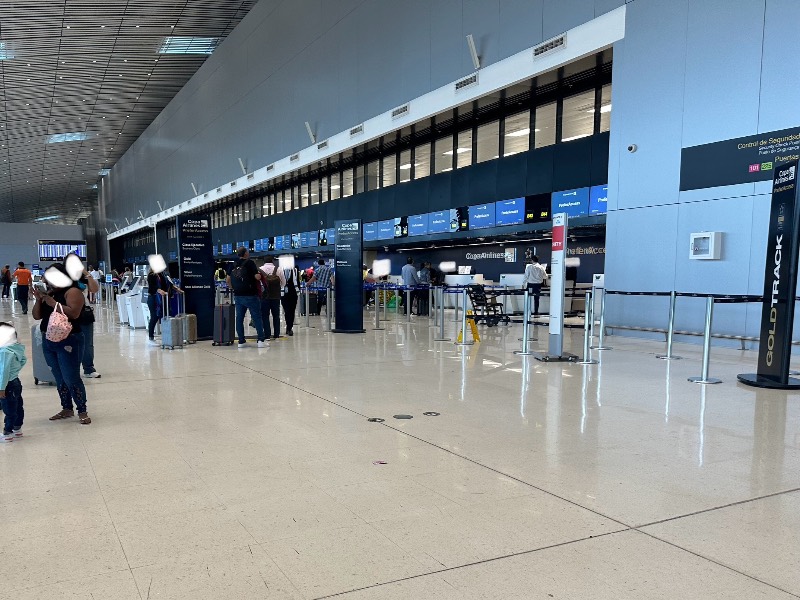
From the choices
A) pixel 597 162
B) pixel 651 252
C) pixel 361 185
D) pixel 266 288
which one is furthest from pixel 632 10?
pixel 361 185

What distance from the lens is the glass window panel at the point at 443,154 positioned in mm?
16281

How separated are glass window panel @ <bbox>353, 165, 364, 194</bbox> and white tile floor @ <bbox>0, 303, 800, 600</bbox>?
15.2 meters

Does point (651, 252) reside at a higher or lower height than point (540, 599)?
higher

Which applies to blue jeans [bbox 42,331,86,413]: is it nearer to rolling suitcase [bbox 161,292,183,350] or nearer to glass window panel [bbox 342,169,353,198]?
rolling suitcase [bbox 161,292,183,350]

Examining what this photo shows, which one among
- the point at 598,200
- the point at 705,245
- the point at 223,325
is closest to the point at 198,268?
the point at 223,325

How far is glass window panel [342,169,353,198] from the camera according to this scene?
20.9 m

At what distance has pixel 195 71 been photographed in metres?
29.4

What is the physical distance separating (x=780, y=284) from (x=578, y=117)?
773 cm

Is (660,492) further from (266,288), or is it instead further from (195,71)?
(195,71)

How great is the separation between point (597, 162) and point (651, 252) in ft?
10.2

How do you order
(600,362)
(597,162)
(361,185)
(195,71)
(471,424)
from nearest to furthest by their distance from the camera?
(471,424) < (600,362) < (597,162) < (361,185) < (195,71)

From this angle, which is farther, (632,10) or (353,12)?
(353,12)

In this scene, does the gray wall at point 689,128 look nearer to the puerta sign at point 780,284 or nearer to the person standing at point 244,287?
the puerta sign at point 780,284

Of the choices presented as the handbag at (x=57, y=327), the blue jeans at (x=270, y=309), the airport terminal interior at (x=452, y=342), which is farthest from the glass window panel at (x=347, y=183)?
Result: the handbag at (x=57, y=327)
